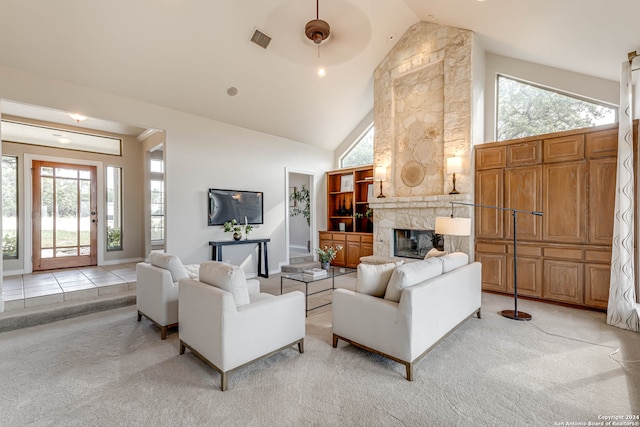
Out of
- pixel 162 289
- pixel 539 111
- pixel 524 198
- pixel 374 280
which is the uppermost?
pixel 539 111

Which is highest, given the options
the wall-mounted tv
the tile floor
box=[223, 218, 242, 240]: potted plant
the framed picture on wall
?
the framed picture on wall

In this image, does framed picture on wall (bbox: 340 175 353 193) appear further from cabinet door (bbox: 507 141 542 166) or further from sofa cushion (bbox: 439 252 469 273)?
sofa cushion (bbox: 439 252 469 273)

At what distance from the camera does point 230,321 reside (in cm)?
214

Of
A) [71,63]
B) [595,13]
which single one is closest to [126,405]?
[71,63]

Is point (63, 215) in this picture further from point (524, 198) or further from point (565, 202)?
point (565, 202)

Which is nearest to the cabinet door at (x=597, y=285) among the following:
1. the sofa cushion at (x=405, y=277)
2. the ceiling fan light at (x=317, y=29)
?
the sofa cushion at (x=405, y=277)

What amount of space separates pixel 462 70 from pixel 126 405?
5.77 m

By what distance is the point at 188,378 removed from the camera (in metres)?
2.29

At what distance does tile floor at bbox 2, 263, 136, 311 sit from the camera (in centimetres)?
373

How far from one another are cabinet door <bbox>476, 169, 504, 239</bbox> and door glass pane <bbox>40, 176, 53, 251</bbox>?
770 cm

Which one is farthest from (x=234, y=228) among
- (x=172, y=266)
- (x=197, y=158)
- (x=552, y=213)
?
(x=552, y=213)

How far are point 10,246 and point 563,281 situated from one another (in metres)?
8.83

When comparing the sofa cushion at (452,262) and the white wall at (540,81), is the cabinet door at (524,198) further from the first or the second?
the sofa cushion at (452,262)

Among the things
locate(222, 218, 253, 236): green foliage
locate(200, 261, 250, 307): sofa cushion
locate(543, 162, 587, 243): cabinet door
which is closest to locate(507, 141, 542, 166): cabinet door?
locate(543, 162, 587, 243): cabinet door
